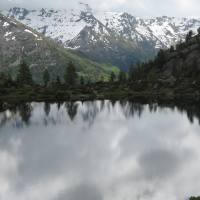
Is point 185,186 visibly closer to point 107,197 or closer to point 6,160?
point 107,197

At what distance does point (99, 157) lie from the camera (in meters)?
71.9

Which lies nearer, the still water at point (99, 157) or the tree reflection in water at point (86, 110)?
the still water at point (99, 157)

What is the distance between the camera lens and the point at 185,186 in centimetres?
5147

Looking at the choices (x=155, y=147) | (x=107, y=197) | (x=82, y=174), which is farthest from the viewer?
(x=155, y=147)

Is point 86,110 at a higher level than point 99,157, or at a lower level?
lower

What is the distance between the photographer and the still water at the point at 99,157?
51.4 meters

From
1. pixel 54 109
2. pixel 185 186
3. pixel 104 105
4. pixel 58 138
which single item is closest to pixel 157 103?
pixel 104 105

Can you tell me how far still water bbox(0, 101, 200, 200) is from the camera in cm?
5138

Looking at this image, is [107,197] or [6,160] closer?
[107,197]

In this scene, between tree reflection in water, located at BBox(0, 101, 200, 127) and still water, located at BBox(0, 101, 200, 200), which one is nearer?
still water, located at BBox(0, 101, 200, 200)

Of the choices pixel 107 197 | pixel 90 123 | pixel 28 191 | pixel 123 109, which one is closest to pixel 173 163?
pixel 107 197

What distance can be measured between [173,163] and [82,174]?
14346 mm

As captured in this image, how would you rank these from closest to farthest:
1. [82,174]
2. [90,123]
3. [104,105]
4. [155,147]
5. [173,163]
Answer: [82,174] → [173,163] → [155,147] → [90,123] → [104,105]

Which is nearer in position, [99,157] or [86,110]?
[99,157]
